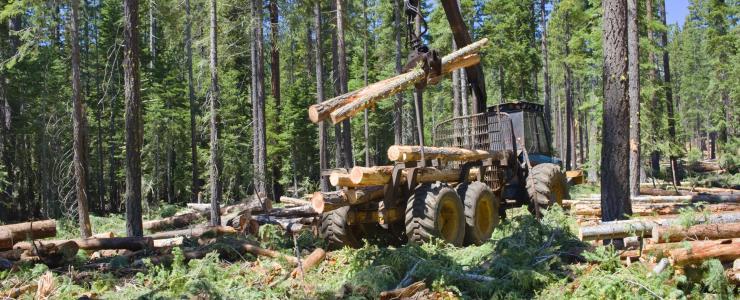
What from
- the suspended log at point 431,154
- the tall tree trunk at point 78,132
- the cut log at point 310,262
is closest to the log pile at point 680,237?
the suspended log at point 431,154

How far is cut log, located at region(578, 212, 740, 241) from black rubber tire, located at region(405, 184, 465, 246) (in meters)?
2.19

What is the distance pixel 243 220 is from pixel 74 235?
266 inches

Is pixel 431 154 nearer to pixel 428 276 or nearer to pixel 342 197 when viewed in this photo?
pixel 342 197

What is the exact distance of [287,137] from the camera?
30.7 metres

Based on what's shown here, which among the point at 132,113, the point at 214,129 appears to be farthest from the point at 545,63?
the point at 132,113

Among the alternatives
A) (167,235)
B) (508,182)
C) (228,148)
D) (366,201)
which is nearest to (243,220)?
(167,235)

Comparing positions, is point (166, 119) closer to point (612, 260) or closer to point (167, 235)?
point (167, 235)

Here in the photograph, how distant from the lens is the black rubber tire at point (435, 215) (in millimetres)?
8047

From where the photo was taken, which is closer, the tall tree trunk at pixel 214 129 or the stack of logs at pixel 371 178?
the stack of logs at pixel 371 178

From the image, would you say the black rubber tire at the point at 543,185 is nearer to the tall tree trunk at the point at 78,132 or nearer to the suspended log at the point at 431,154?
the suspended log at the point at 431,154

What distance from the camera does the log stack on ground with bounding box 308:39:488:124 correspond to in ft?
22.9

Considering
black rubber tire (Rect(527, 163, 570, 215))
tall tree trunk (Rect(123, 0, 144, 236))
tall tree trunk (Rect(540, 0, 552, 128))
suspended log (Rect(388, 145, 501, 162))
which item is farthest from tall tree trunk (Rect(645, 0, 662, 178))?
tall tree trunk (Rect(123, 0, 144, 236))

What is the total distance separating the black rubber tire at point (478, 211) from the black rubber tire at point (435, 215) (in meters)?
0.27

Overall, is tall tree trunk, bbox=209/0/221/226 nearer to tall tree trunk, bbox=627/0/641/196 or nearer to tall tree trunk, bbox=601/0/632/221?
tall tree trunk, bbox=601/0/632/221
